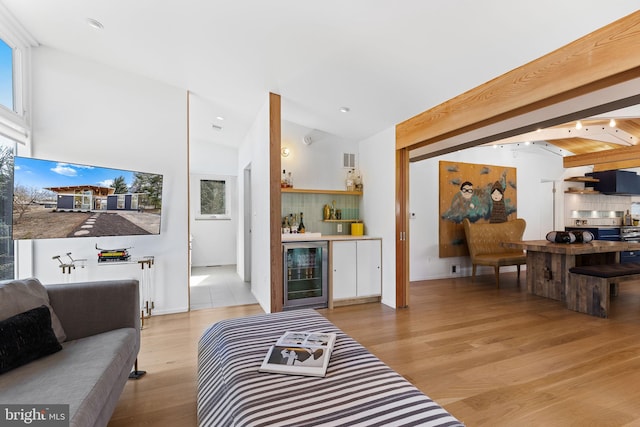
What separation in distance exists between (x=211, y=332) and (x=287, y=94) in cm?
266

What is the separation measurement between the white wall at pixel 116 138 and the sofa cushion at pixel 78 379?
6.40 ft

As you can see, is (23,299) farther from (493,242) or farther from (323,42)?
(493,242)

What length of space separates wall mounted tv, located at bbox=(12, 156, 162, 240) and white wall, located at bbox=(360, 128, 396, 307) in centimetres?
278

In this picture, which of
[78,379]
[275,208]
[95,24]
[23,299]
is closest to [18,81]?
[95,24]

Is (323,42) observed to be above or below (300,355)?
above

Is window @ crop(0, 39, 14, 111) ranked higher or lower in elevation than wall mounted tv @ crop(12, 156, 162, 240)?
higher

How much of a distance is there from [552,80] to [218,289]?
4.75 m

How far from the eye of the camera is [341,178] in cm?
472

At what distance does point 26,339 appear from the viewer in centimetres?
150

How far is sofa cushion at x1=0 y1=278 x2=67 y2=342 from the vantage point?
1.58 m

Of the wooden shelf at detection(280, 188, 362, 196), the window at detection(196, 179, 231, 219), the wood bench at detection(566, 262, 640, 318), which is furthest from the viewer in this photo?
the window at detection(196, 179, 231, 219)

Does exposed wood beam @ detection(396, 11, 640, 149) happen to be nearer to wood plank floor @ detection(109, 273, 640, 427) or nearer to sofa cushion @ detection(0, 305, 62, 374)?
wood plank floor @ detection(109, 273, 640, 427)

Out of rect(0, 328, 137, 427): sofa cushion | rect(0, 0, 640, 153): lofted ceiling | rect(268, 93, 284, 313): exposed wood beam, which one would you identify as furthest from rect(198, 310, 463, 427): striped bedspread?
rect(0, 0, 640, 153): lofted ceiling

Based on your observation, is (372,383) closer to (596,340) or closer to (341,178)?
(596,340)
